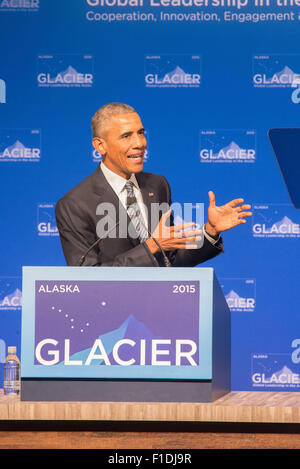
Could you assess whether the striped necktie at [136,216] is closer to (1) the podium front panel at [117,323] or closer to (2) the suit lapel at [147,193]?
(2) the suit lapel at [147,193]

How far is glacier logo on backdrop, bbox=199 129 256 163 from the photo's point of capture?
4.73 m

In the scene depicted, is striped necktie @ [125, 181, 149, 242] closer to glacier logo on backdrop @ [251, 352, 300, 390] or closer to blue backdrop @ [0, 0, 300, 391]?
blue backdrop @ [0, 0, 300, 391]

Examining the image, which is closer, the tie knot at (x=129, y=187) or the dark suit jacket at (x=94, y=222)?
the dark suit jacket at (x=94, y=222)

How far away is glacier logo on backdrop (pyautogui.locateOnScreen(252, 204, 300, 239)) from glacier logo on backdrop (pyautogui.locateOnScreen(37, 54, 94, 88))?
138 centimetres

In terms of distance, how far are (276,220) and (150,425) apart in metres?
3.12

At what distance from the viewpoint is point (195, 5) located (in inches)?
187

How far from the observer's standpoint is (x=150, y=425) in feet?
5.63

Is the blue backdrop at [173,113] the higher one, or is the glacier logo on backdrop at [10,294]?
the blue backdrop at [173,113]

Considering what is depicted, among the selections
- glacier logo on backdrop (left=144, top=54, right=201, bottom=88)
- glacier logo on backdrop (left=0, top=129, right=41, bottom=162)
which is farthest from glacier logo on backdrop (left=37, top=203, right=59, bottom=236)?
glacier logo on backdrop (left=144, top=54, right=201, bottom=88)

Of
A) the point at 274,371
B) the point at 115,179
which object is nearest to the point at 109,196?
the point at 115,179

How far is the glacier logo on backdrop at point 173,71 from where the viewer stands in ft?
15.6

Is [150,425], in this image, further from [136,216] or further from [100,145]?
[100,145]

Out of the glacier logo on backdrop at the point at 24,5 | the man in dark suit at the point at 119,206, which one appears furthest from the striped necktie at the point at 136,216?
the glacier logo on backdrop at the point at 24,5
